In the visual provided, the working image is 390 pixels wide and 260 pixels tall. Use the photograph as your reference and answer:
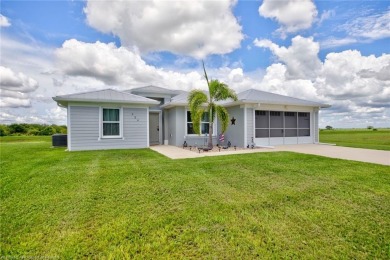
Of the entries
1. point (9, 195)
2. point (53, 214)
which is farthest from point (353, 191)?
point (9, 195)

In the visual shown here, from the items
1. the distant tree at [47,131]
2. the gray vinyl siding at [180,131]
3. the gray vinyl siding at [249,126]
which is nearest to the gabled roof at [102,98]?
the gray vinyl siding at [180,131]

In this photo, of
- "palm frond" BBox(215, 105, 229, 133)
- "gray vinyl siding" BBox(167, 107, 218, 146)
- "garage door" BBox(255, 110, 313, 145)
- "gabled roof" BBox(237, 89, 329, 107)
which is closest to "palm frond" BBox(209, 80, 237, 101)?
"palm frond" BBox(215, 105, 229, 133)

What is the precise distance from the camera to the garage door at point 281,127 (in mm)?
13297

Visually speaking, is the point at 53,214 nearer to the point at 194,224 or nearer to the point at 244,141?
the point at 194,224

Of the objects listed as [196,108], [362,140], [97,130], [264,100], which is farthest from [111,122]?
[362,140]

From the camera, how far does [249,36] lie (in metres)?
13.3

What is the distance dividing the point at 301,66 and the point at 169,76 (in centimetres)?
1351

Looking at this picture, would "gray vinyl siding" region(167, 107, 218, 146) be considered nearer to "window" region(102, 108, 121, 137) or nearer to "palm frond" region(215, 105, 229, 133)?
"palm frond" region(215, 105, 229, 133)

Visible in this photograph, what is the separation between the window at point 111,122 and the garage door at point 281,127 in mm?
8913

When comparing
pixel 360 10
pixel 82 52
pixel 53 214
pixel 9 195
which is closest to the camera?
pixel 53 214

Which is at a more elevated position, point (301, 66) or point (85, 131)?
→ point (301, 66)

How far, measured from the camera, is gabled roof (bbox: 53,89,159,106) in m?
10.5

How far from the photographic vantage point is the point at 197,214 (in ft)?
10.7

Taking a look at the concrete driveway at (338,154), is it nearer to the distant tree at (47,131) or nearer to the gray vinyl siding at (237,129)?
the gray vinyl siding at (237,129)
